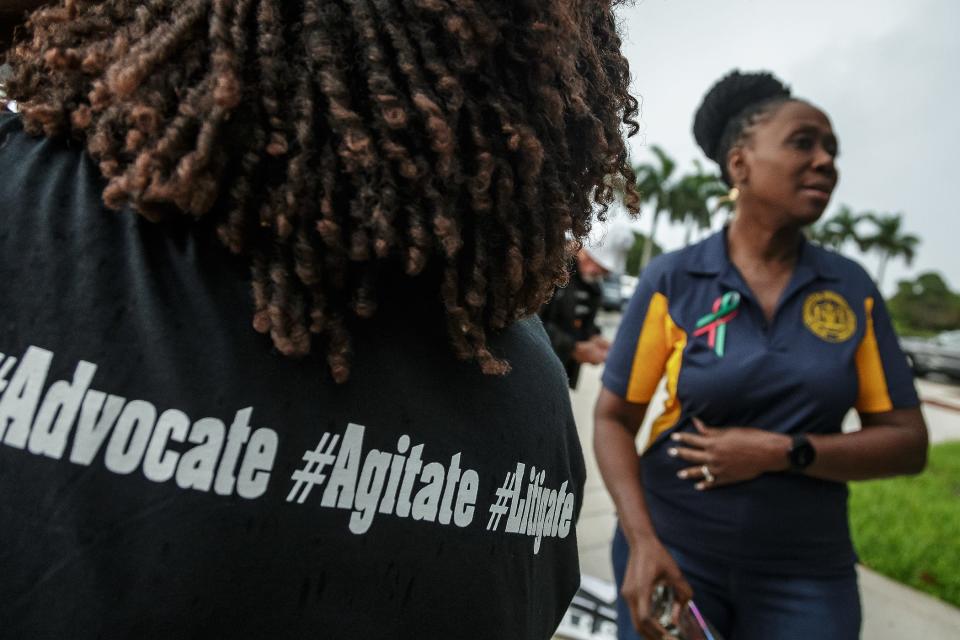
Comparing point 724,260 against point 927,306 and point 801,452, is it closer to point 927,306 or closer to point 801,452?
point 801,452

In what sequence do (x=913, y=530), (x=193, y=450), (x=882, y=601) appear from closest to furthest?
(x=193, y=450), (x=882, y=601), (x=913, y=530)

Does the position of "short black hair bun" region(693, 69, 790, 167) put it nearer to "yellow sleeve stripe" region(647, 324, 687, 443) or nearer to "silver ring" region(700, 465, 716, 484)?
"yellow sleeve stripe" region(647, 324, 687, 443)

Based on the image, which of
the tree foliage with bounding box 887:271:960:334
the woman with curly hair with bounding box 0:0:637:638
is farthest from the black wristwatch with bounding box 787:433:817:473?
the tree foliage with bounding box 887:271:960:334

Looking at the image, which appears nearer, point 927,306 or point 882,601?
point 882,601

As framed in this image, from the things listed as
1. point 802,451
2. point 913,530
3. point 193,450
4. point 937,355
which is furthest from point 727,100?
point 937,355

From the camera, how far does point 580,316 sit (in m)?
4.67

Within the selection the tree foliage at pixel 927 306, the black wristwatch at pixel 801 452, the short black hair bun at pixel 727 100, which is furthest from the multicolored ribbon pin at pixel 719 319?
the tree foliage at pixel 927 306

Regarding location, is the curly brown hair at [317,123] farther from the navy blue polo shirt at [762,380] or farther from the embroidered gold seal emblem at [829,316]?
the embroidered gold seal emblem at [829,316]

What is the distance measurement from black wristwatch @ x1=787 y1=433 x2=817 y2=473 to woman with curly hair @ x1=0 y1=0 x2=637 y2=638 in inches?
46.5

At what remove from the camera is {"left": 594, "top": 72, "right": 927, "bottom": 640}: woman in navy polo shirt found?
70.0 inches

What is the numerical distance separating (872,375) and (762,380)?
317mm

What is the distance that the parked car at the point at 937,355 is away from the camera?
52.6 feet

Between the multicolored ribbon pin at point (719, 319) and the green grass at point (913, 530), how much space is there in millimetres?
2940

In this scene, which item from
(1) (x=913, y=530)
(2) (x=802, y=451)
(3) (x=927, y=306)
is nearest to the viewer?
(2) (x=802, y=451)
